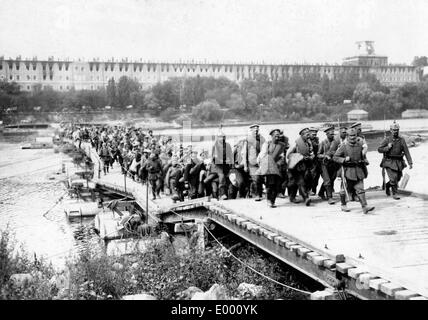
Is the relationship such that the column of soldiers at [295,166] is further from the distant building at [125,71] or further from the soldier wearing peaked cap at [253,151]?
the distant building at [125,71]

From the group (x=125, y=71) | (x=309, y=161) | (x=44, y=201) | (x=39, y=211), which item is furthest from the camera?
(x=125, y=71)

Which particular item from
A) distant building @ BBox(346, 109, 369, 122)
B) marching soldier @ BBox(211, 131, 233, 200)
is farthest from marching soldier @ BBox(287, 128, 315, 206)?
distant building @ BBox(346, 109, 369, 122)

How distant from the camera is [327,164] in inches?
489

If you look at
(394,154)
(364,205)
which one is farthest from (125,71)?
(364,205)

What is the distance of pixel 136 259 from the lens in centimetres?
1170

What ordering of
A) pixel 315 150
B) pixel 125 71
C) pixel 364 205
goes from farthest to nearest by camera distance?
pixel 125 71 → pixel 315 150 → pixel 364 205

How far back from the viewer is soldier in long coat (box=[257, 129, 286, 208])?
38.2 ft

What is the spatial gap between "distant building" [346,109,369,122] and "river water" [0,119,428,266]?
8.24 m

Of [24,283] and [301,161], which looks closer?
[24,283]

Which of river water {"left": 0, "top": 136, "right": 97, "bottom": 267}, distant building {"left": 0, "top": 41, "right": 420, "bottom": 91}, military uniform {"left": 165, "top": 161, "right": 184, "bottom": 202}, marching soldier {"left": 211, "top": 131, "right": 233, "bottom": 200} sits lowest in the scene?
river water {"left": 0, "top": 136, "right": 97, "bottom": 267}

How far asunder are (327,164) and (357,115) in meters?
47.4

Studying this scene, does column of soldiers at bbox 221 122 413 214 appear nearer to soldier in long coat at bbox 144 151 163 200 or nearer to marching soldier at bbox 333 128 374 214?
marching soldier at bbox 333 128 374 214

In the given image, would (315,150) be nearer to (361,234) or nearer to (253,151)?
(253,151)
